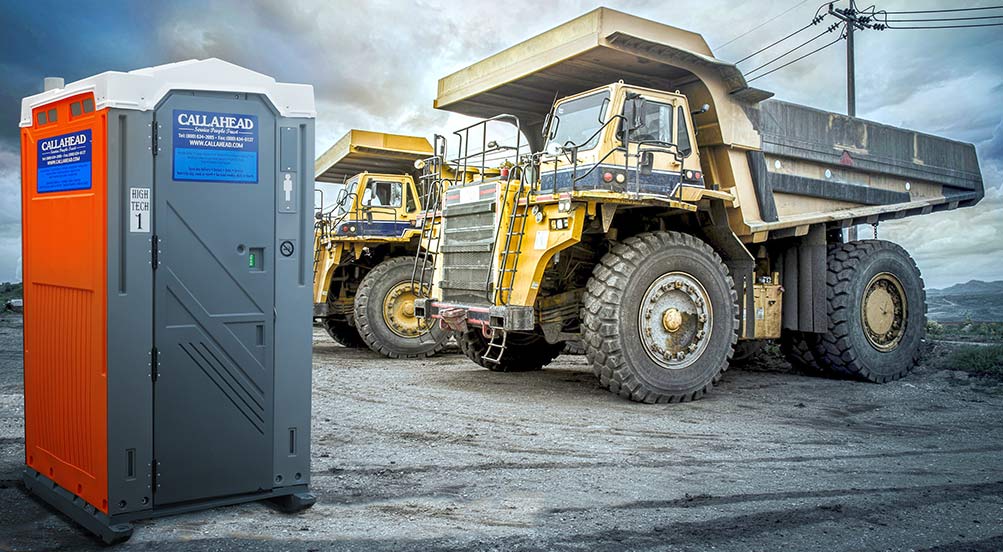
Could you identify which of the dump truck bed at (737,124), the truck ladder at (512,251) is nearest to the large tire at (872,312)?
the dump truck bed at (737,124)

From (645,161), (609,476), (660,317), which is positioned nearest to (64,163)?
(609,476)

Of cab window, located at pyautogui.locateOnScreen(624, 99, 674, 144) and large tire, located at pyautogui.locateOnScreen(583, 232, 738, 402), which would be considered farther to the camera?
cab window, located at pyautogui.locateOnScreen(624, 99, 674, 144)

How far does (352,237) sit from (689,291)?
6.49m

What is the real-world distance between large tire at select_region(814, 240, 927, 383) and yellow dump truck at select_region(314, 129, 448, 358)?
19.0 ft

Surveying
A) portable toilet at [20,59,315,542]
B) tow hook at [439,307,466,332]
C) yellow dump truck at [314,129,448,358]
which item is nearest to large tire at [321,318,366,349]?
yellow dump truck at [314,129,448,358]

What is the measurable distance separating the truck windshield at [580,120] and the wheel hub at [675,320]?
64.6 inches

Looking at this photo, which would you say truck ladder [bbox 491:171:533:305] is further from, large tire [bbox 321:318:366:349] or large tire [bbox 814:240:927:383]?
large tire [bbox 321:318:366:349]

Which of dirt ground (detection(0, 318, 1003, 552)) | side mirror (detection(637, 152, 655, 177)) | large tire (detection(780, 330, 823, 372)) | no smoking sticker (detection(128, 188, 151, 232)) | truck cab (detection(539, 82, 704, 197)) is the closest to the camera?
no smoking sticker (detection(128, 188, 151, 232))

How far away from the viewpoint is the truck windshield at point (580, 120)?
839 centimetres

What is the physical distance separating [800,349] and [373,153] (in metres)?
7.65

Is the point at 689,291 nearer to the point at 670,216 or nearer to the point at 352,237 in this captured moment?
the point at 670,216

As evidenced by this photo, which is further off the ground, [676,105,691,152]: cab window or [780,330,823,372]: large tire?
[676,105,691,152]: cab window

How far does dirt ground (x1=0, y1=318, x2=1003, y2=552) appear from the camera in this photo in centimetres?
416

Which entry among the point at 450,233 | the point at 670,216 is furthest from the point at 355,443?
the point at 670,216
